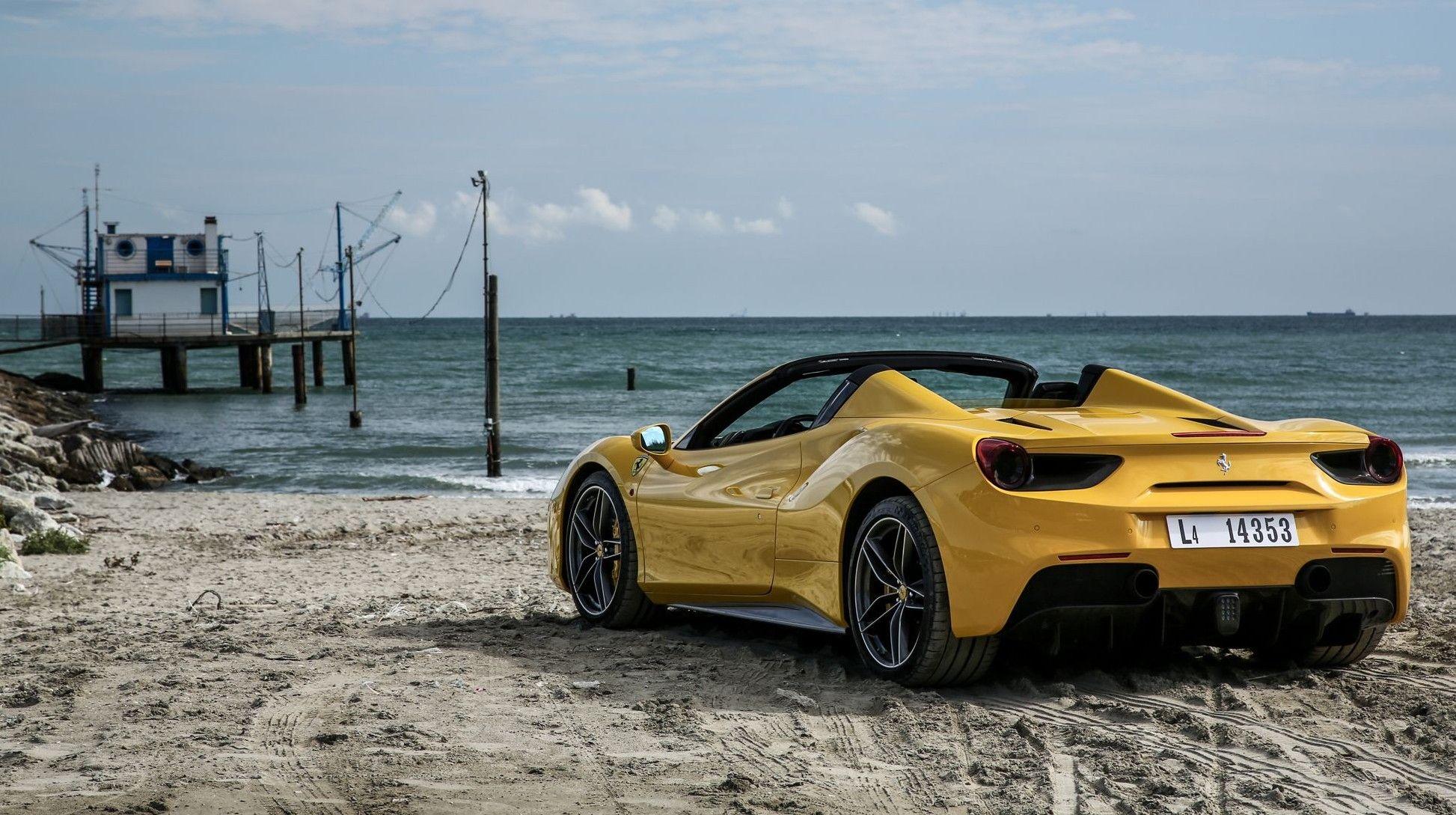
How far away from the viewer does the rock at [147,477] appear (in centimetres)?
2078

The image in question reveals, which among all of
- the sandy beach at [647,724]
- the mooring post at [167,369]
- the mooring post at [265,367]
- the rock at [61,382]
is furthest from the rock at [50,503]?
the rock at [61,382]

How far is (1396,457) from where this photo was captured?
5258 mm

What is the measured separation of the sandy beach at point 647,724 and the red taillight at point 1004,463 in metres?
0.78

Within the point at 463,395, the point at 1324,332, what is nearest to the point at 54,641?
the point at 463,395

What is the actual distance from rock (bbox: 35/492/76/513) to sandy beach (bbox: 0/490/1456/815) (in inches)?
273

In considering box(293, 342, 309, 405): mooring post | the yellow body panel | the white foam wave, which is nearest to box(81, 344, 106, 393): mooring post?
box(293, 342, 309, 405): mooring post

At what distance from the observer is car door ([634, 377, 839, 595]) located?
6.00 meters

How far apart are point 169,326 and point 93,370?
3.16m

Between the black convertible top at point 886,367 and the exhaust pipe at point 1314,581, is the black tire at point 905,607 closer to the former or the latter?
the black convertible top at point 886,367

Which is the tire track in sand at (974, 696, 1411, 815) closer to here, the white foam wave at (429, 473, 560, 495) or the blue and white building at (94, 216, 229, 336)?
the white foam wave at (429, 473, 560, 495)

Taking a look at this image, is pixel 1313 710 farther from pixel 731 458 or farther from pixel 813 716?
pixel 731 458

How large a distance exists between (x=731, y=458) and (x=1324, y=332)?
126817 mm

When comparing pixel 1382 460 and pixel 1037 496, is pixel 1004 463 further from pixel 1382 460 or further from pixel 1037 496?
pixel 1382 460

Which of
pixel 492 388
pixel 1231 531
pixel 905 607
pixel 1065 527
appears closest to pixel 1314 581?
pixel 1231 531
